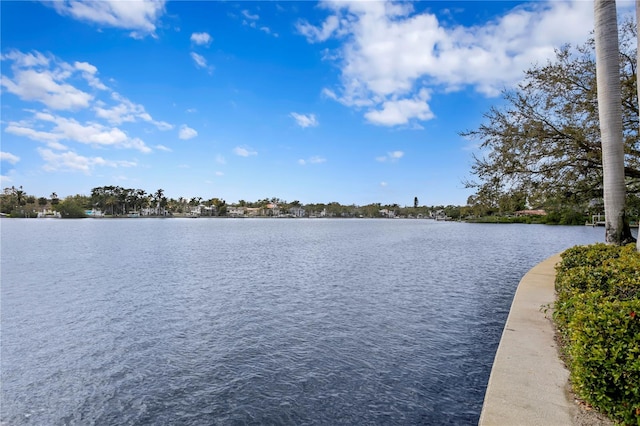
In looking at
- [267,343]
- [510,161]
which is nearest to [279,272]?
[267,343]

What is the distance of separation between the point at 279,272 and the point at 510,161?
1118 centimetres

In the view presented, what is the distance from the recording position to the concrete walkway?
3.50 m

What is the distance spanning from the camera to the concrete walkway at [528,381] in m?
3.50

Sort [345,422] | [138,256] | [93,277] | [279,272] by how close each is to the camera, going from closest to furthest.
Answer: [345,422] → [93,277] → [279,272] → [138,256]

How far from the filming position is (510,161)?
14.2 m

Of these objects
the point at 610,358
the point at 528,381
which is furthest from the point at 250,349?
the point at 610,358

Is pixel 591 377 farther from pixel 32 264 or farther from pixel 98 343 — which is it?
pixel 32 264

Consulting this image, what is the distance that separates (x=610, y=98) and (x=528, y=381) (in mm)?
8376

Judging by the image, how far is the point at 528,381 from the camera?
13.8 feet

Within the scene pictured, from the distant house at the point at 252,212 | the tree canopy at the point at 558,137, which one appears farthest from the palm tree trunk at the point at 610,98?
the distant house at the point at 252,212

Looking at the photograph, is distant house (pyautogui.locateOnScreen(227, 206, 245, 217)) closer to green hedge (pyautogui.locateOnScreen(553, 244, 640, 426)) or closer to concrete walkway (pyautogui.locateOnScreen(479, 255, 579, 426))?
concrete walkway (pyautogui.locateOnScreen(479, 255, 579, 426))

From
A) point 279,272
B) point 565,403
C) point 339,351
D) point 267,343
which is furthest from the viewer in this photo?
point 279,272

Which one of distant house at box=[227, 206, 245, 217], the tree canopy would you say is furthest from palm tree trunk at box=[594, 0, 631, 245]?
distant house at box=[227, 206, 245, 217]

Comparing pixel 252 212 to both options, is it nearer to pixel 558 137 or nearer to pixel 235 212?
pixel 235 212
